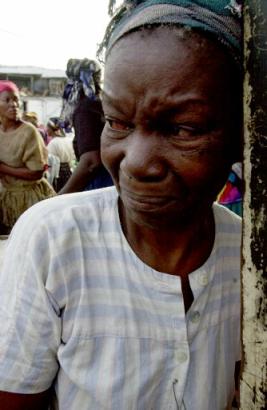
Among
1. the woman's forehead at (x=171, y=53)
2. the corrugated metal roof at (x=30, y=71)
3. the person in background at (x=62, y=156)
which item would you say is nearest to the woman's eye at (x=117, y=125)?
the woman's forehead at (x=171, y=53)

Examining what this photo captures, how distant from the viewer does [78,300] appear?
106 cm

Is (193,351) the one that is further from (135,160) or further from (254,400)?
(135,160)

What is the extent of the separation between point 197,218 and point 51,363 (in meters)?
0.47

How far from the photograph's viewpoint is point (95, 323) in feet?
3.46

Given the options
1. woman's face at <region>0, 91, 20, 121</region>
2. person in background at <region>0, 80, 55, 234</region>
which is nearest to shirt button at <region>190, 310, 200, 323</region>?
person in background at <region>0, 80, 55, 234</region>

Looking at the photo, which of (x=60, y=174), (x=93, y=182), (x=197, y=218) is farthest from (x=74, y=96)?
Answer: (x=60, y=174)

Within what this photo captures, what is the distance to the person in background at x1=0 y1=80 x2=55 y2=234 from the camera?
4637 millimetres

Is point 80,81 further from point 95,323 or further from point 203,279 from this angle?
point 95,323

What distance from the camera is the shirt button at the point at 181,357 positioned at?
3.56 feet

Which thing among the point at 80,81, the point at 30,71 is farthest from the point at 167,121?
the point at 30,71

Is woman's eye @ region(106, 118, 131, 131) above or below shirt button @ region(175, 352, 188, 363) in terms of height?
above

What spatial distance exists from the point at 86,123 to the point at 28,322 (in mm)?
2412

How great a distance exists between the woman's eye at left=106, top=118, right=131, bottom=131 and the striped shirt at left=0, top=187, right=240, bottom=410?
0.21 metres

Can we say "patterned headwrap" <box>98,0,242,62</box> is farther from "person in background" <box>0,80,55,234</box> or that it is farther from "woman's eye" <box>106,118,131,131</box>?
"person in background" <box>0,80,55,234</box>
